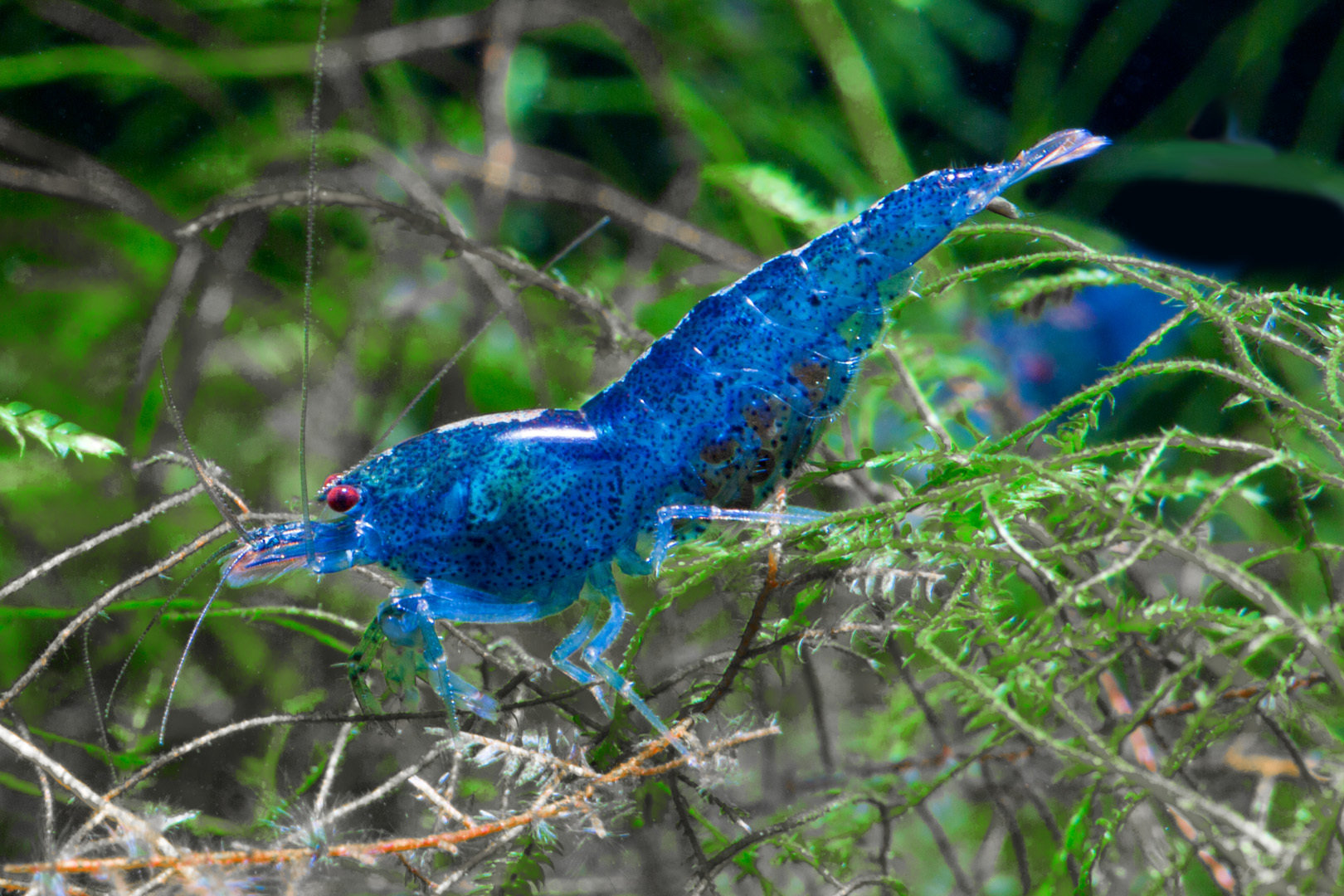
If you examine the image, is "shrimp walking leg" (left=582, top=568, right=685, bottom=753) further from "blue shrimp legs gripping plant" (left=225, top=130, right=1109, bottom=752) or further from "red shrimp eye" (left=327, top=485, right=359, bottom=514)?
"red shrimp eye" (left=327, top=485, right=359, bottom=514)

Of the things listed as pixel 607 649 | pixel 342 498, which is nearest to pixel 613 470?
pixel 607 649

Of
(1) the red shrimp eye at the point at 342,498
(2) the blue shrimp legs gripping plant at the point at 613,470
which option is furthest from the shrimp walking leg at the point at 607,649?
(1) the red shrimp eye at the point at 342,498

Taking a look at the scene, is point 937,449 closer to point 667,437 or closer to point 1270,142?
point 667,437

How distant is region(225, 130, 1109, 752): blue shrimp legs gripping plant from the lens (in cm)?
115

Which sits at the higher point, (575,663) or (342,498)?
(342,498)

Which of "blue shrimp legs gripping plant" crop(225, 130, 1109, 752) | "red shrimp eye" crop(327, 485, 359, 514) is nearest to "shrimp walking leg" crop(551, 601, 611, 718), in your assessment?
"blue shrimp legs gripping plant" crop(225, 130, 1109, 752)

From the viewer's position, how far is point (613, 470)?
119cm

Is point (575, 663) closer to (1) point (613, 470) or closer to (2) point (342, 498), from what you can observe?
(1) point (613, 470)

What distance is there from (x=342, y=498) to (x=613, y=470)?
396mm

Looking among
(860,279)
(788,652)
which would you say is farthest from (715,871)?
(860,279)

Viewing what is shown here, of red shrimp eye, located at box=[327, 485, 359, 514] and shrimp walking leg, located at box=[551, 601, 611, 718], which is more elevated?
red shrimp eye, located at box=[327, 485, 359, 514]

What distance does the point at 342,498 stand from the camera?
1162 millimetres

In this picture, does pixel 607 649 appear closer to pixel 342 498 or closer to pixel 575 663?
pixel 575 663

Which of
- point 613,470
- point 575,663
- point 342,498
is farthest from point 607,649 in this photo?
point 342,498
